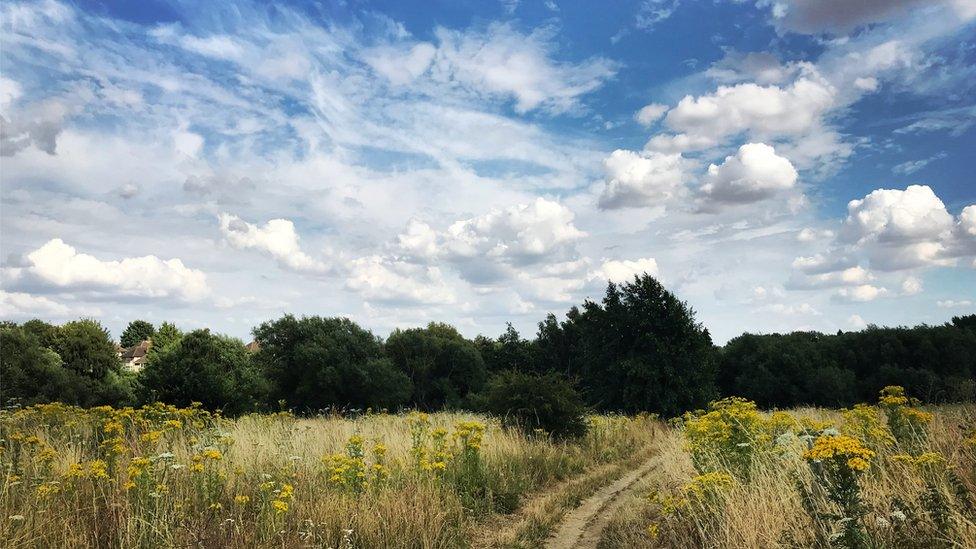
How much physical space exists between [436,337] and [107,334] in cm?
2823

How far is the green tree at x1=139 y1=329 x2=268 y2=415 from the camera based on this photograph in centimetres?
2338

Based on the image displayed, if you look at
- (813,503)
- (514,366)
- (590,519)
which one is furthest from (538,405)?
(813,503)

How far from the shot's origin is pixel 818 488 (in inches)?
207

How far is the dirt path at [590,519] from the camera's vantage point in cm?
724

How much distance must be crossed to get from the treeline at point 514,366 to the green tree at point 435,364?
14 centimetres

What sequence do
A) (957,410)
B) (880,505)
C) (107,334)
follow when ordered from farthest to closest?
1. (107,334)
2. (957,410)
3. (880,505)

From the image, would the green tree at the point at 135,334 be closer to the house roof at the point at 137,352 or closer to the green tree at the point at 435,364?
the house roof at the point at 137,352

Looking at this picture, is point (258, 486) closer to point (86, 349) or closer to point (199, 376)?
point (199, 376)

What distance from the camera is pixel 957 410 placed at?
384 inches

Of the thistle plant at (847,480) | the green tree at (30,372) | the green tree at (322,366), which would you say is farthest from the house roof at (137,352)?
the thistle plant at (847,480)

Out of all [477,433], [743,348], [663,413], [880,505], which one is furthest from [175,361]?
[743,348]

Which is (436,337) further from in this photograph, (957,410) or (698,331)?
(957,410)

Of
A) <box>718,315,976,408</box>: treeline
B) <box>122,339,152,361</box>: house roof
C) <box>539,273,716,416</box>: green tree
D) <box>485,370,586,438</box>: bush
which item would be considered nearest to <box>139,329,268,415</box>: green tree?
<box>485,370,586,438</box>: bush

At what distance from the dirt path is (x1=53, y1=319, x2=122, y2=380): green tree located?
35.7m
